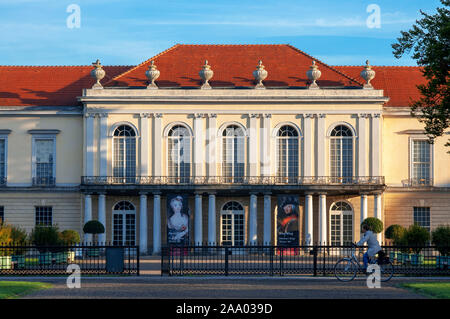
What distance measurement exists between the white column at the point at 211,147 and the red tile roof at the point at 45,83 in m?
7.53

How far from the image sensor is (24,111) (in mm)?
50812

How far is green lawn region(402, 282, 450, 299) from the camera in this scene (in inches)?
928

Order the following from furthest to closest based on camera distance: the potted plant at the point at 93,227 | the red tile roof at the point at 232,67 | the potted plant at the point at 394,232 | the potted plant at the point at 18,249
Result: the red tile roof at the point at 232,67
the potted plant at the point at 93,227
the potted plant at the point at 394,232
the potted plant at the point at 18,249

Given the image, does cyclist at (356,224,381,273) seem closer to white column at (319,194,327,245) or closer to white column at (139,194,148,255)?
white column at (319,194,327,245)

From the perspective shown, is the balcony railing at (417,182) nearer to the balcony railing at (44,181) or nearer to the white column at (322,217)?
the white column at (322,217)

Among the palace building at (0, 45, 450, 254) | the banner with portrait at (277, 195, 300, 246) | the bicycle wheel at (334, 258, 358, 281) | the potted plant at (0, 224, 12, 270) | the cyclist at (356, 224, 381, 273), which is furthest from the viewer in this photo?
the palace building at (0, 45, 450, 254)

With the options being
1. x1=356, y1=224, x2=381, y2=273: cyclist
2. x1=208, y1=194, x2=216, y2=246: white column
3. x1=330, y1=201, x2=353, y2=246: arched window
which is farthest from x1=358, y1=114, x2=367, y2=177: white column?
x1=356, y1=224, x2=381, y2=273: cyclist

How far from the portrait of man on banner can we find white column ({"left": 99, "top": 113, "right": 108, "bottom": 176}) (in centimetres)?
396

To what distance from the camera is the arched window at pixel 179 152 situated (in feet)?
164

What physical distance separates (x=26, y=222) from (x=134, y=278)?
2294 centimetres

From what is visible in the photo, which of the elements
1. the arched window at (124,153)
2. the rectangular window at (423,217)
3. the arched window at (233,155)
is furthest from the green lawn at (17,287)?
the rectangular window at (423,217)
